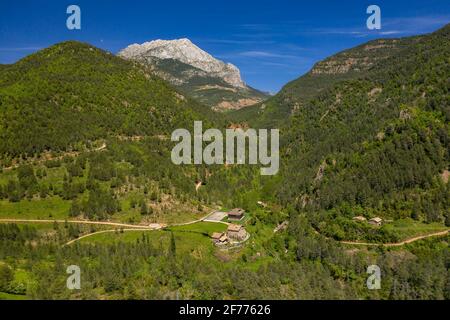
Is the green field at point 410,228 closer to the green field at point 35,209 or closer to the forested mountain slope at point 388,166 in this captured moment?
the forested mountain slope at point 388,166

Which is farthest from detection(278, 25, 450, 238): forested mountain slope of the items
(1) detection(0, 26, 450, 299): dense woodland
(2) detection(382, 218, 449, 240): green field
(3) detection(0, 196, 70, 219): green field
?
(3) detection(0, 196, 70, 219): green field

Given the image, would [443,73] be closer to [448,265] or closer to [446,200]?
[446,200]

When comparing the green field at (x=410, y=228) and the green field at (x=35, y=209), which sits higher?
the green field at (x=35, y=209)

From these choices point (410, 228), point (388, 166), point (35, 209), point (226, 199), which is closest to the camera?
point (410, 228)

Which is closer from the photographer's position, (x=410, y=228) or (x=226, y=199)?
(x=410, y=228)

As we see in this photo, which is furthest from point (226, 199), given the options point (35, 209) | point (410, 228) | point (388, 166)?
point (410, 228)

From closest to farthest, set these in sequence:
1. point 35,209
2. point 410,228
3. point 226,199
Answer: point 410,228 → point 35,209 → point 226,199

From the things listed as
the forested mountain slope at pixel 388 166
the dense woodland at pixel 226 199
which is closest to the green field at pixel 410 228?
the dense woodland at pixel 226 199

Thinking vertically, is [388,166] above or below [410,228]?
above

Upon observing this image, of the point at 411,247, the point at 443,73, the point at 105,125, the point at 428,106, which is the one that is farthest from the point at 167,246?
the point at 443,73

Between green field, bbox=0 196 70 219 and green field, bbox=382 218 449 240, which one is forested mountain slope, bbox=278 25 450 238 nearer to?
green field, bbox=382 218 449 240

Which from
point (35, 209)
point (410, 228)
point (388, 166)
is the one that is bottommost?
point (410, 228)

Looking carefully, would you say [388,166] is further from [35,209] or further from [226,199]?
[35,209]
